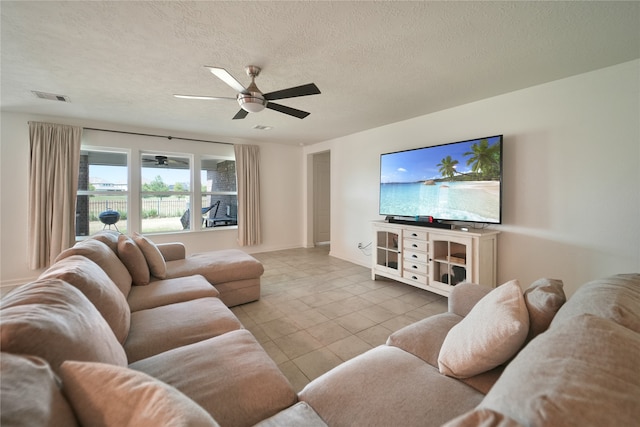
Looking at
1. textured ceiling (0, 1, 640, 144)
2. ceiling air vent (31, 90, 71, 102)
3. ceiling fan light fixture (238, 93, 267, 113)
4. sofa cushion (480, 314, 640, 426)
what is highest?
ceiling air vent (31, 90, 71, 102)

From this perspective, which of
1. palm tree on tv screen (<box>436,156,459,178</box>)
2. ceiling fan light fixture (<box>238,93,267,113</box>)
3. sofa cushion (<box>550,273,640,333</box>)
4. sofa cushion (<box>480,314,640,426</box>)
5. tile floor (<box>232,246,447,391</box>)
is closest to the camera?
Result: sofa cushion (<box>480,314,640,426</box>)

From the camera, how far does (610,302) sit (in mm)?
920

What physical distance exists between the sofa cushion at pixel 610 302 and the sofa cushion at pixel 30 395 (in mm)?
1343

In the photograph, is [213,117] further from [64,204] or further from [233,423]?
[233,423]

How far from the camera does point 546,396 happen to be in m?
0.54

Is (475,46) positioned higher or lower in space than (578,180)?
higher

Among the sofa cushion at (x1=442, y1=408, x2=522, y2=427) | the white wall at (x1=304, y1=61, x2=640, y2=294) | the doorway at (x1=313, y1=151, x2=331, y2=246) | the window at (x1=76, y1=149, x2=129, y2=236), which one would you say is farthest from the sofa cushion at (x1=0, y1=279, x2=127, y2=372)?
the doorway at (x1=313, y1=151, x2=331, y2=246)

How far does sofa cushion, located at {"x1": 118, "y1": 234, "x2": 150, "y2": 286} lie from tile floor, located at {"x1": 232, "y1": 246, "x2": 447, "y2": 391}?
37.9 inches

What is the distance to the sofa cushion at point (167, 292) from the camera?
193cm

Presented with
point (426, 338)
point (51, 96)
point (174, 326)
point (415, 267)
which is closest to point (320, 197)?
point (415, 267)

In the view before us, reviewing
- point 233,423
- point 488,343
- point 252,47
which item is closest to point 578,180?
point 488,343

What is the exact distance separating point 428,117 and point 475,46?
1.62 m

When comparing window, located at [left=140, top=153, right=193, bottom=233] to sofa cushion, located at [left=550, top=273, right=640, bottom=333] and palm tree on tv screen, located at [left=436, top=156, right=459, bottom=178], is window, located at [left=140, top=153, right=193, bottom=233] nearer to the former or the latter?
palm tree on tv screen, located at [left=436, top=156, right=459, bottom=178]

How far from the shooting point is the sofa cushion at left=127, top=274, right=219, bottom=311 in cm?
193
